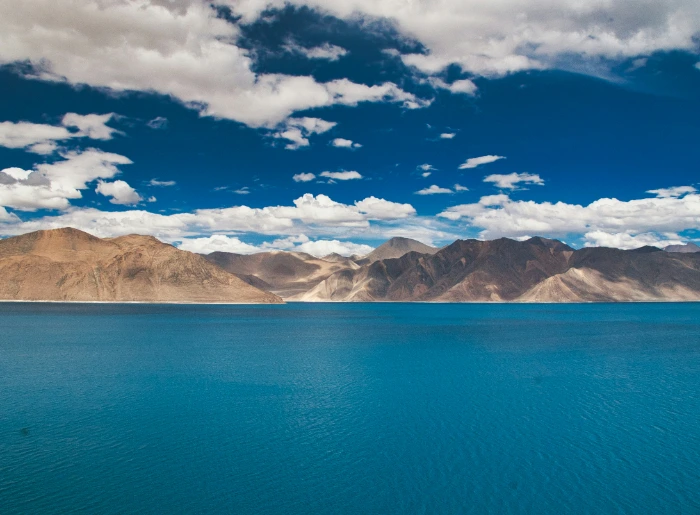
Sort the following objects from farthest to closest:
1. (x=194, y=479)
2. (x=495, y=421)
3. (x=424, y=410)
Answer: (x=424, y=410)
(x=495, y=421)
(x=194, y=479)

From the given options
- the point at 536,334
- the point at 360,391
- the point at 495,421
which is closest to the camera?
the point at 495,421

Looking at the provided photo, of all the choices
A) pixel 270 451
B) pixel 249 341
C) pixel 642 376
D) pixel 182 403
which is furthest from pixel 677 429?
pixel 249 341

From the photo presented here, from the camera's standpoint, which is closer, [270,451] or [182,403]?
[270,451]

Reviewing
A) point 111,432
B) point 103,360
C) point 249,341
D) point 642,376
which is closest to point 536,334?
point 642,376

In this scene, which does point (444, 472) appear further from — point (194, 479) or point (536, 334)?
point (536, 334)

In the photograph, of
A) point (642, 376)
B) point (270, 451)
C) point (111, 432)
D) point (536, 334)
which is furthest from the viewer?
point (536, 334)

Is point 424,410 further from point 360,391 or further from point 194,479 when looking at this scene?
point 194,479
